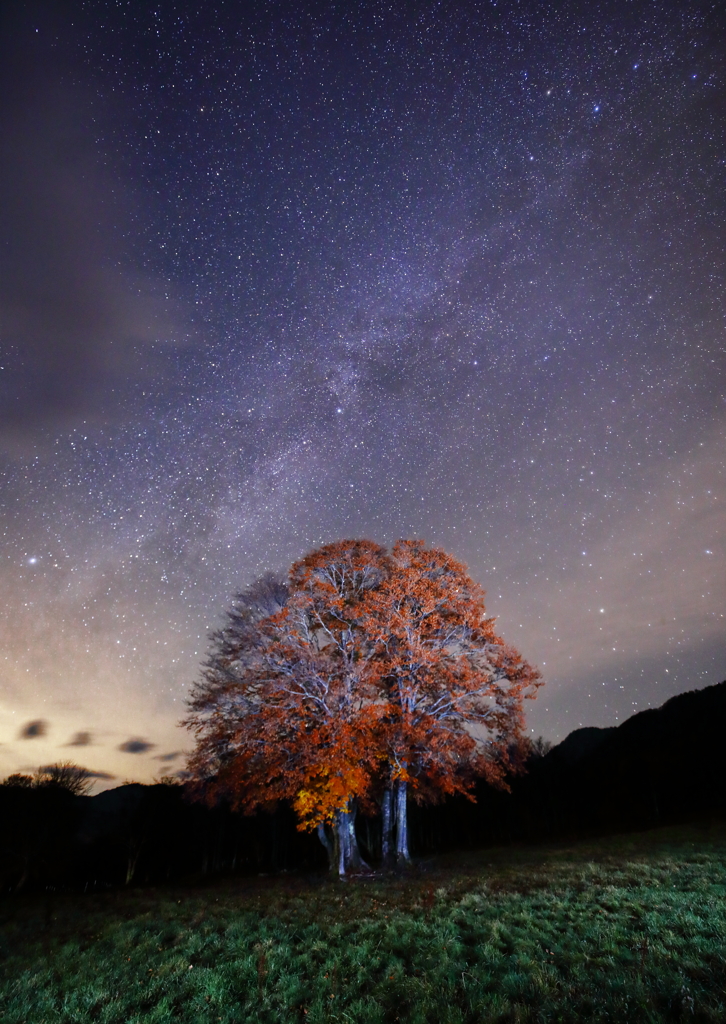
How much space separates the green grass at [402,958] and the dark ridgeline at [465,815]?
4609cm

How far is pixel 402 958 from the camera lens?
8.04 meters

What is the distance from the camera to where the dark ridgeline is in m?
54.9

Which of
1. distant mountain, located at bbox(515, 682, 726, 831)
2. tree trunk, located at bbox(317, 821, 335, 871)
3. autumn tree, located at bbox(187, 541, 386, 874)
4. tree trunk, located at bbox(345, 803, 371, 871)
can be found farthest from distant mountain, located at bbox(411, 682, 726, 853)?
autumn tree, located at bbox(187, 541, 386, 874)

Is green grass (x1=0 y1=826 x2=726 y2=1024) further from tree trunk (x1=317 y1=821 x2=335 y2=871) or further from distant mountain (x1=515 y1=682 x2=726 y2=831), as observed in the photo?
distant mountain (x1=515 y1=682 x2=726 y2=831)

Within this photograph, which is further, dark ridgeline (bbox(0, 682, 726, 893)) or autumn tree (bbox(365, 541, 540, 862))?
dark ridgeline (bbox(0, 682, 726, 893))

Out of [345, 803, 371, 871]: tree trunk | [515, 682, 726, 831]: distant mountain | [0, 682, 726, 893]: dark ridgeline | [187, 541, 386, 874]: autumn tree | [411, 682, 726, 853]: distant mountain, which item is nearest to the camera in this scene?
[187, 541, 386, 874]: autumn tree

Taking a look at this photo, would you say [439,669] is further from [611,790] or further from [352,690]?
[611,790]

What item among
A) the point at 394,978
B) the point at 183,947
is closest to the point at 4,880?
the point at 183,947

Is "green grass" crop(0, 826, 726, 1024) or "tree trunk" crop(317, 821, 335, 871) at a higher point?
"tree trunk" crop(317, 821, 335, 871)

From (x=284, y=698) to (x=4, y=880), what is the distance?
42507mm

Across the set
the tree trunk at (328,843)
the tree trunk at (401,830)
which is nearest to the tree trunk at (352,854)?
the tree trunk at (328,843)

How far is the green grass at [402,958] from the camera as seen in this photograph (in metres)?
6.21

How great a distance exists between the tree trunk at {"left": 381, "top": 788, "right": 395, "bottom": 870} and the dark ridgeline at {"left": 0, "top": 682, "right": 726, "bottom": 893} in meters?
34.2

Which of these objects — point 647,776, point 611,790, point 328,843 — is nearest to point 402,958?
point 328,843
